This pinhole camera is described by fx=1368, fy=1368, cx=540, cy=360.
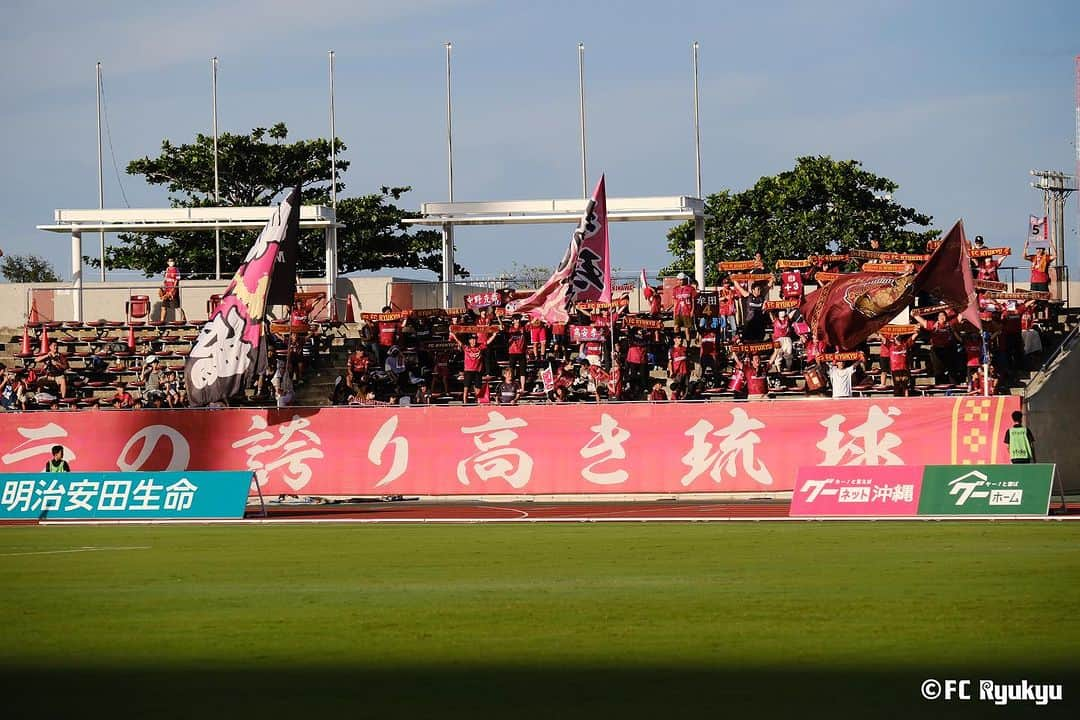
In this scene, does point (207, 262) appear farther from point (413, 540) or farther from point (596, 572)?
point (596, 572)

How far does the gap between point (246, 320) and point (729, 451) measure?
12302 millimetres

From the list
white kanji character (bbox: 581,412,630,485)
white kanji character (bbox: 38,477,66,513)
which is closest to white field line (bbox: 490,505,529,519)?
white kanji character (bbox: 581,412,630,485)

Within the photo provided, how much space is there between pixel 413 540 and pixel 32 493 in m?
10.6

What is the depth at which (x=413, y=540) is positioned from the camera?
21.7m

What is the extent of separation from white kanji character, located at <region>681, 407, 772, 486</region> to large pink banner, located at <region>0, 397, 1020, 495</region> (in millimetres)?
26

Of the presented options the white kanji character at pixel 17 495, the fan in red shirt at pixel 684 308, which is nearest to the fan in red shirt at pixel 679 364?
the fan in red shirt at pixel 684 308

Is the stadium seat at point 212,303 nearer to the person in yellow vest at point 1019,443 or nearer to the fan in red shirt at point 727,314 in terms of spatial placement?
the fan in red shirt at point 727,314

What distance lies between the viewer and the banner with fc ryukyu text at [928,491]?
943 inches

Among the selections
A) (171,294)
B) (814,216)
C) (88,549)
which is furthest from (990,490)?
(814,216)

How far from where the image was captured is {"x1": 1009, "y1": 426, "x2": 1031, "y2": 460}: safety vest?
2550 centimetres

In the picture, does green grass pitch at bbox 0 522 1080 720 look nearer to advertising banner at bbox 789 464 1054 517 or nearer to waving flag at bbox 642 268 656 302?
advertising banner at bbox 789 464 1054 517

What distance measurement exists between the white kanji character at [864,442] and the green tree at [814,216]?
4507 cm

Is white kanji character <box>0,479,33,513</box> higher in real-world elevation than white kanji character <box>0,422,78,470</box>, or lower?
lower

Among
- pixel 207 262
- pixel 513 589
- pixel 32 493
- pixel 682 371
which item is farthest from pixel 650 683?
pixel 207 262
